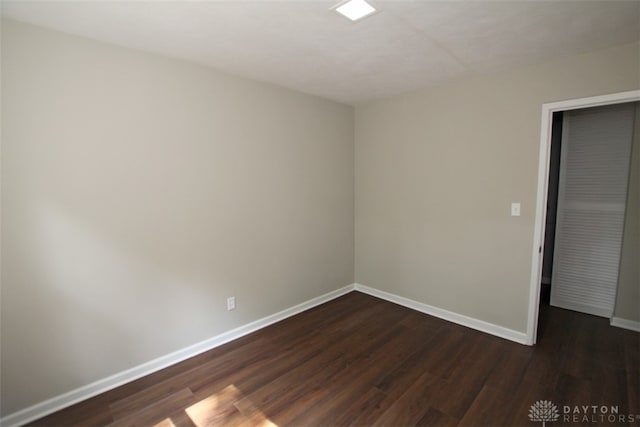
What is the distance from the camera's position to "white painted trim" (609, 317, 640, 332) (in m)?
2.95

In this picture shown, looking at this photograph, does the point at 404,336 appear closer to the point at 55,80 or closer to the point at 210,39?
the point at 210,39

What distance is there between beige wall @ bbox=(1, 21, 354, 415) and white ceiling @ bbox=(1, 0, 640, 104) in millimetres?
268

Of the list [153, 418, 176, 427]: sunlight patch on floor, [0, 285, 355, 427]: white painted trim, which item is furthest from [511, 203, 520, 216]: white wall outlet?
[153, 418, 176, 427]: sunlight patch on floor

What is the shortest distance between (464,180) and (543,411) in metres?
1.96

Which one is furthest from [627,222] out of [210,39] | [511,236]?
[210,39]

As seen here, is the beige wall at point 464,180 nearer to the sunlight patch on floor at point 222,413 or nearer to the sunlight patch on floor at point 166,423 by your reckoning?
the sunlight patch on floor at point 222,413

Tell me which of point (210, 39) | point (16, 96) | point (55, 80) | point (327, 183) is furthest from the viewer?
point (327, 183)

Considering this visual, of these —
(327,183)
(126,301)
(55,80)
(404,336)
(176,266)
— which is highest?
(55,80)

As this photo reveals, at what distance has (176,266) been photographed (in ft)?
8.09

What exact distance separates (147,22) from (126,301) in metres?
1.89

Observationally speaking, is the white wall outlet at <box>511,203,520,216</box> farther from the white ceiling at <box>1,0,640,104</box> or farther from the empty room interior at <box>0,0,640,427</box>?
the white ceiling at <box>1,0,640,104</box>

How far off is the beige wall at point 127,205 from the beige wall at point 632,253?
3340mm

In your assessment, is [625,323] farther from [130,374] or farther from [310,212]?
[130,374]
